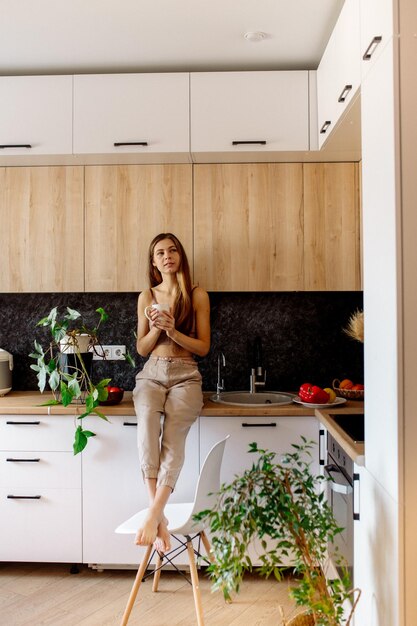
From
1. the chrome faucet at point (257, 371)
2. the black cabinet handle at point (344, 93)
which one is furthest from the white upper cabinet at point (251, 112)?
the chrome faucet at point (257, 371)

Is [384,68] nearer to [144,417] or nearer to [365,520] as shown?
[365,520]

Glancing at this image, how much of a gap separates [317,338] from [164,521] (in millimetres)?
1477

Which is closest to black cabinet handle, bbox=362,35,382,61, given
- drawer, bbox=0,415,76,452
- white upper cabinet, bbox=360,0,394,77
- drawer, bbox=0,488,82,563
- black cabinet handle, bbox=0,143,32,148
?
white upper cabinet, bbox=360,0,394,77

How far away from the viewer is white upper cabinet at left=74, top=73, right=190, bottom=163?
3020mm

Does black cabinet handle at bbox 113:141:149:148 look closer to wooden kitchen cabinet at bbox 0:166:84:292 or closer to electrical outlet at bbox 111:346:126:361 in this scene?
wooden kitchen cabinet at bbox 0:166:84:292

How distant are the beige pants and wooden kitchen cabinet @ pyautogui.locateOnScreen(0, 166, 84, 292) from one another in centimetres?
78

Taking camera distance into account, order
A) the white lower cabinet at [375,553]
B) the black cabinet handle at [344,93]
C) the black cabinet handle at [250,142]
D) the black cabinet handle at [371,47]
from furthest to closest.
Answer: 1. the black cabinet handle at [250,142]
2. the black cabinet handle at [344,93]
3. the black cabinet handle at [371,47]
4. the white lower cabinet at [375,553]

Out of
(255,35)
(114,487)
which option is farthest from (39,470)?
(255,35)

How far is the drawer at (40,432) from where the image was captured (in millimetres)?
2883

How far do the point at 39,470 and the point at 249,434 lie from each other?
1.06m

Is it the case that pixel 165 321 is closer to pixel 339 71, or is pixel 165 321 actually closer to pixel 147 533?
pixel 147 533

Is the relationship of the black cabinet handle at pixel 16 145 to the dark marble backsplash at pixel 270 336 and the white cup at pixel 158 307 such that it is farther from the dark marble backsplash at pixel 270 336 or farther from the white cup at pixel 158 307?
the white cup at pixel 158 307

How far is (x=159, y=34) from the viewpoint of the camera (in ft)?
8.98

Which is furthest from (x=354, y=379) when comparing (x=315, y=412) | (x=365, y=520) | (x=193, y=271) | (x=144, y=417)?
(x=365, y=520)
